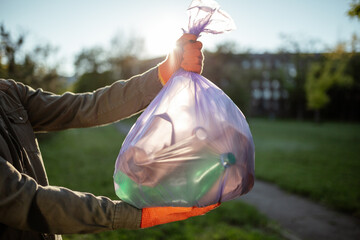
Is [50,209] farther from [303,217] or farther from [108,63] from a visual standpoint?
[108,63]

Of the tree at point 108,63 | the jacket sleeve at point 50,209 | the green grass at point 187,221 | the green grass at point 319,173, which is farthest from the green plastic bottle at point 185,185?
the tree at point 108,63

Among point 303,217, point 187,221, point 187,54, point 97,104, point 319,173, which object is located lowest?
point 319,173

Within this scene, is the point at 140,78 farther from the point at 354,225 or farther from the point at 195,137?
the point at 354,225

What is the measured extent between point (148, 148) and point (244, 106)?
29.2m

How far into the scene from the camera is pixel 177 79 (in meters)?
1.49

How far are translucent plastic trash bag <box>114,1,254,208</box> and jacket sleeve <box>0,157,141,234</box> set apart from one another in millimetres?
146

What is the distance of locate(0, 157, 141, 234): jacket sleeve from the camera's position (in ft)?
3.23

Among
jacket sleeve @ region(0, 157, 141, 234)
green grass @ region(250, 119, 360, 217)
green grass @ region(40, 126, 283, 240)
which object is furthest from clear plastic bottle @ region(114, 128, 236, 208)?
green grass @ region(250, 119, 360, 217)

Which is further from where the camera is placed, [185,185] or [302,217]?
[302,217]

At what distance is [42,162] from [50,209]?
55 cm

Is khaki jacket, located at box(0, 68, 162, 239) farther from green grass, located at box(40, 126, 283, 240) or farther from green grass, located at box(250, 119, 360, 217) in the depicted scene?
green grass, located at box(250, 119, 360, 217)

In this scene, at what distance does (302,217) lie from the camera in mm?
4387

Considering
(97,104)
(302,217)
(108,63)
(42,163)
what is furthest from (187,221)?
(108,63)

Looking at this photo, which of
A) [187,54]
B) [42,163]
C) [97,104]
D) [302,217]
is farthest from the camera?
[302,217]
